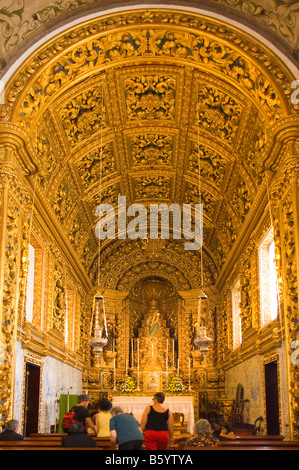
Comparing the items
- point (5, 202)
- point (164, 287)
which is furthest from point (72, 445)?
point (164, 287)

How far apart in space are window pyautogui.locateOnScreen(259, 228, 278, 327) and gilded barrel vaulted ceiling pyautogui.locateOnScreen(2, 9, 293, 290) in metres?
1.05

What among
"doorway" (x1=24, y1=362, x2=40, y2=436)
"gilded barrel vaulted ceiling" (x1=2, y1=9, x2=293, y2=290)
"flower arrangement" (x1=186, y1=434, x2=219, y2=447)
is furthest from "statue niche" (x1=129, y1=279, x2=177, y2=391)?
"flower arrangement" (x1=186, y1=434, x2=219, y2=447)

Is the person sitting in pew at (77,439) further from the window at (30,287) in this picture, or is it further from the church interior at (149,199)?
the window at (30,287)

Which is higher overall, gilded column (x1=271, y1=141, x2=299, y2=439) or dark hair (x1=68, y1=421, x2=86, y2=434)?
gilded column (x1=271, y1=141, x2=299, y2=439)

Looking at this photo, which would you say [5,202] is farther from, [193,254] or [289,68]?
[193,254]

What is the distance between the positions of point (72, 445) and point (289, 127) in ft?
25.7

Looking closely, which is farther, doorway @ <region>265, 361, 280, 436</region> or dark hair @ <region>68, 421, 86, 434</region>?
doorway @ <region>265, 361, 280, 436</region>

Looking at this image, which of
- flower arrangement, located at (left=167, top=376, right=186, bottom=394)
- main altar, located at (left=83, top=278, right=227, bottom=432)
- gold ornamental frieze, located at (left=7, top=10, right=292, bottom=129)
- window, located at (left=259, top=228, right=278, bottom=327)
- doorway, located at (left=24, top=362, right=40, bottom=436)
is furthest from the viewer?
main altar, located at (left=83, top=278, right=227, bottom=432)

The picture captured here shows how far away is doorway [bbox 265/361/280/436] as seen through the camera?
14.3 metres

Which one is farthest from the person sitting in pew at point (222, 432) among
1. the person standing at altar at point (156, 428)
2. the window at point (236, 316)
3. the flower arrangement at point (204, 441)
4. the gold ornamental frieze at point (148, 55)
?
the window at point (236, 316)

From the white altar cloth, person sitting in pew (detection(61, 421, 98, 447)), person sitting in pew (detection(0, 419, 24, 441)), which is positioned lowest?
the white altar cloth

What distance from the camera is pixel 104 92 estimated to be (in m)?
14.7

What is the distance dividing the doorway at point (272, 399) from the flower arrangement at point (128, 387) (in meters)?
7.98

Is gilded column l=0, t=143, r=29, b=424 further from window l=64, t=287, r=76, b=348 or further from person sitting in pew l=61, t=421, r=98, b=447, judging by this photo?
window l=64, t=287, r=76, b=348
